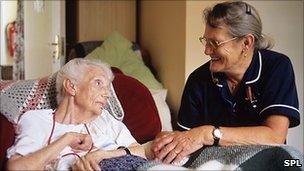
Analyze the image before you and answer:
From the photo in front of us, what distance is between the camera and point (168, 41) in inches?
118

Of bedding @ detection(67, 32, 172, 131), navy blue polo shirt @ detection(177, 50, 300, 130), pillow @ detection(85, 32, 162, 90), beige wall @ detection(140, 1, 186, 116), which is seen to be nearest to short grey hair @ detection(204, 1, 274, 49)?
navy blue polo shirt @ detection(177, 50, 300, 130)

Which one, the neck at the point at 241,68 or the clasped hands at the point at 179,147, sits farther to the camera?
the neck at the point at 241,68

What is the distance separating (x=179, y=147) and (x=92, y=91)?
15.6 inches

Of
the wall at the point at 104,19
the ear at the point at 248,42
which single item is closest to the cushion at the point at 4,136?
the ear at the point at 248,42

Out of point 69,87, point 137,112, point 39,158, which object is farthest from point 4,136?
point 137,112

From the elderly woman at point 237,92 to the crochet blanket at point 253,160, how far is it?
0.11 m

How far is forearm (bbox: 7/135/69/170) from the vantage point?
1228 millimetres

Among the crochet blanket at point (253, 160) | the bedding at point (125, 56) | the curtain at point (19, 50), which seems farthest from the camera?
the curtain at point (19, 50)

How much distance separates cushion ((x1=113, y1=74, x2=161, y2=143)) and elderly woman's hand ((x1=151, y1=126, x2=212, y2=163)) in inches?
9.3

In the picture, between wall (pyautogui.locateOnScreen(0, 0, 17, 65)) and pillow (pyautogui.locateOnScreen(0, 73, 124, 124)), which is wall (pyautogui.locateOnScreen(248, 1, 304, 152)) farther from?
wall (pyautogui.locateOnScreen(0, 0, 17, 65))

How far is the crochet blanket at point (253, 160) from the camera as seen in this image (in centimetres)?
122

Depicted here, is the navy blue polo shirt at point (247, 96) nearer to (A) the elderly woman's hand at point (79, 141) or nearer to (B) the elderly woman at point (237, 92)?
(B) the elderly woman at point (237, 92)

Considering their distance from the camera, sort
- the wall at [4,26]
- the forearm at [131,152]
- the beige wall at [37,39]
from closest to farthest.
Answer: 1. the forearm at [131,152]
2. the beige wall at [37,39]
3. the wall at [4,26]

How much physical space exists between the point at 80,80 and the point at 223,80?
23.3 inches
